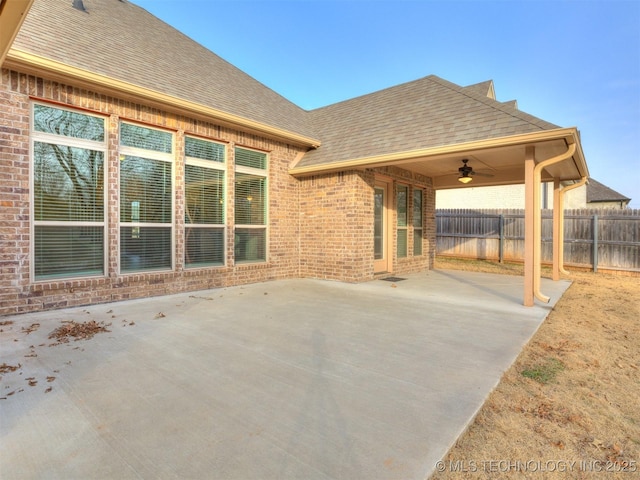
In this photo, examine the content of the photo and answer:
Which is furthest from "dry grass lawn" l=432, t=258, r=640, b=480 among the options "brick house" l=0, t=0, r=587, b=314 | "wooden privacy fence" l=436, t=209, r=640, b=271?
"wooden privacy fence" l=436, t=209, r=640, b=271

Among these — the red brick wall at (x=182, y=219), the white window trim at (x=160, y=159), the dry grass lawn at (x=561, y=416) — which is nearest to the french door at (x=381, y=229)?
the red brick wall at (x=182, y=219)

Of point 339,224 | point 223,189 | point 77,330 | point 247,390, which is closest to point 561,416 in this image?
point 247,390

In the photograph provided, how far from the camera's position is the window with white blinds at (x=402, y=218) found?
31.3ft

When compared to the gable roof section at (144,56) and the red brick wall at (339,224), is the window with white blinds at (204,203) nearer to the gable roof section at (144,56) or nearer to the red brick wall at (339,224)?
the gable roof section at (144,56)

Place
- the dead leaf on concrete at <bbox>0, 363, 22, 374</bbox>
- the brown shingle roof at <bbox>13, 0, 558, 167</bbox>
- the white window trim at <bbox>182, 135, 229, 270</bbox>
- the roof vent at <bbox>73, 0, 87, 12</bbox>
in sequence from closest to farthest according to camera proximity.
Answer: the dead leaf on concrete at <bbox>0, 363, 22, 374</bbox>
the brown shingle roof at <bbox>13, 0, 558, 167</bbox>
the white window trim at <bbox>182, 135, 229, 270</bbox>
the roof vent at <bbox>73, 0, 87, 12</bbox>

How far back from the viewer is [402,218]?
973cm

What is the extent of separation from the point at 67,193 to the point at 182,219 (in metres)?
1.81

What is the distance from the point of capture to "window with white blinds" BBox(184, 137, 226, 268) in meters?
6.49

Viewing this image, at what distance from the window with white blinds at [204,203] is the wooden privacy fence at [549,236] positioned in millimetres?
11040

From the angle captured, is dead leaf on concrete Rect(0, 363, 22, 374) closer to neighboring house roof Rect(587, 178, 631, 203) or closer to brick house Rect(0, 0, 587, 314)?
brick house Rect(0, 0, 587, 314)

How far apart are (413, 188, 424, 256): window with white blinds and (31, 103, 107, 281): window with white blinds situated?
8262 millimetres

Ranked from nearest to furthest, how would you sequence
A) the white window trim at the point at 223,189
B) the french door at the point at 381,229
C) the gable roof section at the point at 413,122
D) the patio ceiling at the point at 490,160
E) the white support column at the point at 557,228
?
the patio ceiling at the point at 490,160
the gable roof section at the point at 413,122
the white window trim at the point at 223,189
the white support column at the point at 557,228
the french door at the point at 381,229

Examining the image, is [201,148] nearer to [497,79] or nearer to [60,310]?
[60,310]

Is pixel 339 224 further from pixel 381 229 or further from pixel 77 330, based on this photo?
pixel 77 330
